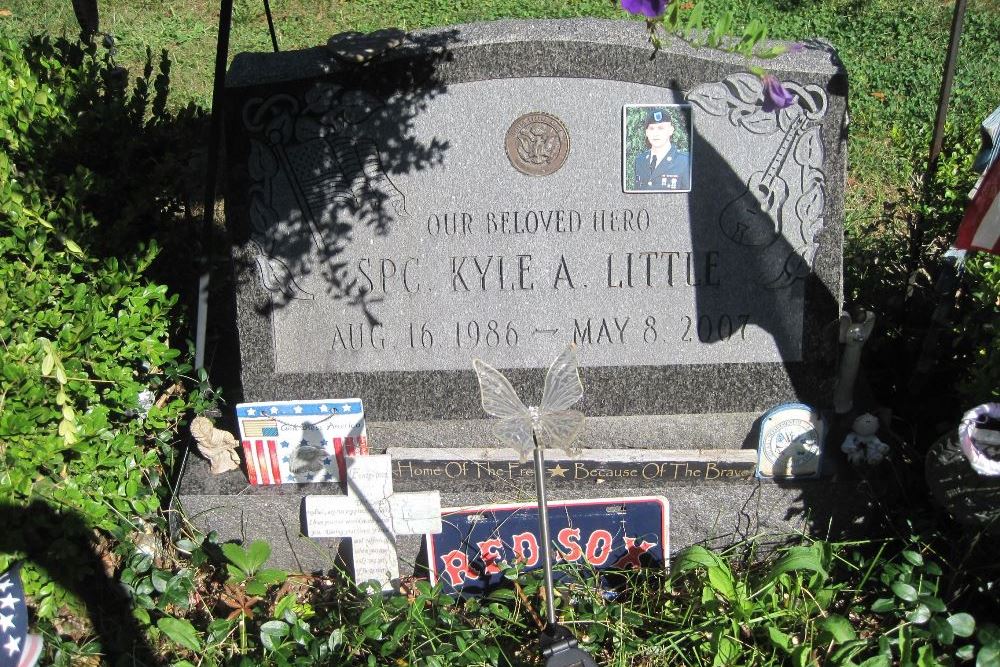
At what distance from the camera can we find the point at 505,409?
249 cm

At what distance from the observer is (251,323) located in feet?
11.2

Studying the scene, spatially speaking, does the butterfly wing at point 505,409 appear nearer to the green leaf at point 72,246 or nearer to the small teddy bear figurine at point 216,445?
the small teddy bear figurine at point 216,445

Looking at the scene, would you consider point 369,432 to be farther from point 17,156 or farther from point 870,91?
point 870,91

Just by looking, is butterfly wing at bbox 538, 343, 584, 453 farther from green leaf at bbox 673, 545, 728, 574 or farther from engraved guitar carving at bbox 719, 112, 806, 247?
engraved guitar carving at bbox 719, 112, 806, 247

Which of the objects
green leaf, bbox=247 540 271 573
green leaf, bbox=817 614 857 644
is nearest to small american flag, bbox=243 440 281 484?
green leaf, bbox=247 540 271 573

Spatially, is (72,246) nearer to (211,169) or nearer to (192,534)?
(211,169)

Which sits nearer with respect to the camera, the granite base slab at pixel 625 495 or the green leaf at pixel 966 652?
the green leaf at pixel 966 652

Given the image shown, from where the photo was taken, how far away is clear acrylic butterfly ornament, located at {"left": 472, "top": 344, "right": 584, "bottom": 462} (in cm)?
248

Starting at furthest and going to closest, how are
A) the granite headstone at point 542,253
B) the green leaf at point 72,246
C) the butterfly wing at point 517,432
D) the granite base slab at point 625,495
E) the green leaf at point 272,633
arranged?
the granite base slab at point 625,495
the granite headstone at point 542,253
the green leaf at point 72,246
the green leaf at point 272,633
the butterfly wing at point 517,432

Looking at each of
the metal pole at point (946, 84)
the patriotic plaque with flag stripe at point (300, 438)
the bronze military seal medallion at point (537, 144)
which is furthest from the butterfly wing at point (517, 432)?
the metal pole at point (946, 84)

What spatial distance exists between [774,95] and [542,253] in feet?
3.24

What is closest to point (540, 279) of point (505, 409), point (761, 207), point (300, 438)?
point (761, 207)

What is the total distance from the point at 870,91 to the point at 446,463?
4358mm

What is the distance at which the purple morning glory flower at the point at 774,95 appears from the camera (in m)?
3.00
